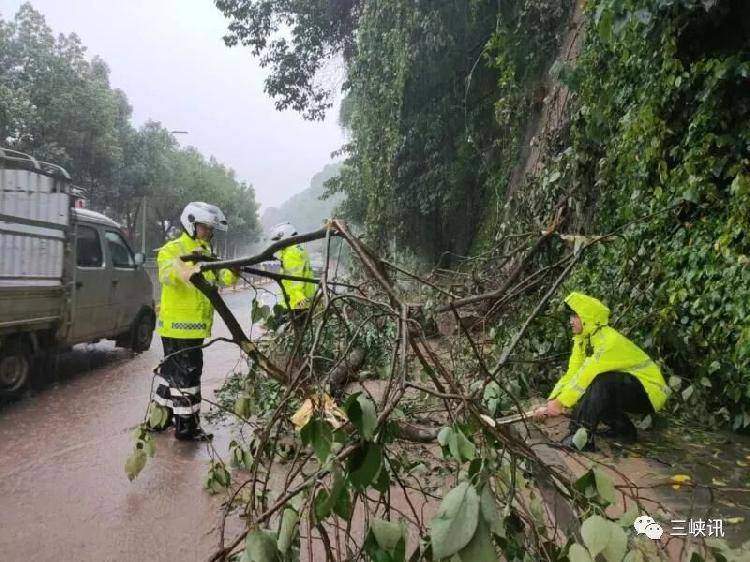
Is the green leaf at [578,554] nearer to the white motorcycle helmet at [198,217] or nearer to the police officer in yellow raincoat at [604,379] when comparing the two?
the police officer in yellow raincoat at [604,379]

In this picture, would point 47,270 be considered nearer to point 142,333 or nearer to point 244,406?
point 142,333

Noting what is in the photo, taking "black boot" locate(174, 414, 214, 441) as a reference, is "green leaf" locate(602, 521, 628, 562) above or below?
above

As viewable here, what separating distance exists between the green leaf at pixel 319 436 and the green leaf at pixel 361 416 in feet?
0.34

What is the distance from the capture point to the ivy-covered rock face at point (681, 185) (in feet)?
13.1

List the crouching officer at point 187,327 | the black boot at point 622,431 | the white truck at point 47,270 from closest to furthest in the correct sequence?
the black boot at point 622,431, the crouching officer at point 187,327, the white truck at point 47,270

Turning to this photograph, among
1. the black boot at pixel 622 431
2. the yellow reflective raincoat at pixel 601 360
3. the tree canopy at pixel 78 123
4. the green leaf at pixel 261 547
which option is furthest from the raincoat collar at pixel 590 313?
the tree canopy at pixel 78 123

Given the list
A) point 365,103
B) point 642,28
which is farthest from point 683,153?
point 365,103

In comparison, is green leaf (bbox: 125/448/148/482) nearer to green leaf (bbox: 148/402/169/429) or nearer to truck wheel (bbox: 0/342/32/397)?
green leaf (bbox: 148/402/169/429)

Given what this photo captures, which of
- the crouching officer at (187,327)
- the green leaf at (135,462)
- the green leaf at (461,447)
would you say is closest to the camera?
the green leaf at (461,447)

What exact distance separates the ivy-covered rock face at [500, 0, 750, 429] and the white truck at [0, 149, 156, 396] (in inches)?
200

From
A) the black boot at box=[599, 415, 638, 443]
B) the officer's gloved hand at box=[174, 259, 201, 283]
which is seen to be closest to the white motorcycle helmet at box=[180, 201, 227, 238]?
A: the officer's gloved hand at box=[174, 259, 201, 283]

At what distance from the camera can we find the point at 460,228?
38.0 ft

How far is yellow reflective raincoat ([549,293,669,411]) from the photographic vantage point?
12.1 ft

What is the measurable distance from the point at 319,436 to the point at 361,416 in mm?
127
